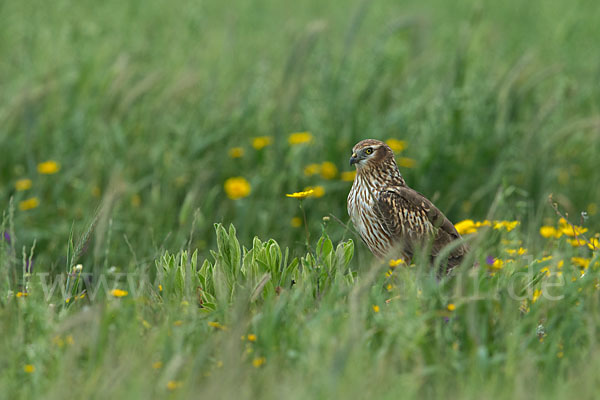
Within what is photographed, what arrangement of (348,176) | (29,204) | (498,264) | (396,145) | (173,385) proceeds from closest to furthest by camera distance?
(173,385), (498,264), (29,204), (348,176), (396,145)

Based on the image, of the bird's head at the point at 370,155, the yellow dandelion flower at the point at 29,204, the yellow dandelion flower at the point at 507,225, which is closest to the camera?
the yellow dandelion flower at the point at 507,225

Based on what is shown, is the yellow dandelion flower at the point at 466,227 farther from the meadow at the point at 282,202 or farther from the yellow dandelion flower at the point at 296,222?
the yellow dandelion flower at the point at 296,222

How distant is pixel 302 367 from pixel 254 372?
21 cm

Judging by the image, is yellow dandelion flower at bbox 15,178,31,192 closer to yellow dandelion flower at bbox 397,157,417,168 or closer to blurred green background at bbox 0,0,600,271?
blurred green background at bbox 0,0,600,271

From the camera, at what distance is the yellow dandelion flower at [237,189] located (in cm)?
644

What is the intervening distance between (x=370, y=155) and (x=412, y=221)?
0.51 m

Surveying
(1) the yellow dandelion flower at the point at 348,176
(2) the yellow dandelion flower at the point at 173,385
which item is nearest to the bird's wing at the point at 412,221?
(1) the yellow dandelion flower at the point at 348,176

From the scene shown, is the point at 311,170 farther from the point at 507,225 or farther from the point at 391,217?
the point at 507,225

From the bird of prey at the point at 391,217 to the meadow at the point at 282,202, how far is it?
14cm

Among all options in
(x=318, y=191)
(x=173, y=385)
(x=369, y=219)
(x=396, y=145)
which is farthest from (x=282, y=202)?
(x=173, y=385)

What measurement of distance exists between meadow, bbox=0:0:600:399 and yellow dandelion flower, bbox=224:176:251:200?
0.09ft

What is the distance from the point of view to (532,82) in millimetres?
6707

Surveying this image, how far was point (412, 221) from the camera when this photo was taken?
4777 mm

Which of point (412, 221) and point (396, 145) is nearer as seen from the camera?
point (412, 221)
